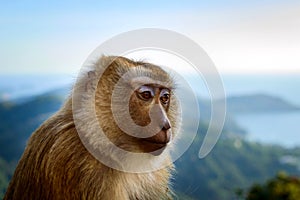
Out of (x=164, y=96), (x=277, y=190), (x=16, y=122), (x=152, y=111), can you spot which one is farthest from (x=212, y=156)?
(x=152, y=111)

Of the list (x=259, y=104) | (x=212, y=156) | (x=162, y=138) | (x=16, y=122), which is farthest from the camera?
(x=259, y=104)

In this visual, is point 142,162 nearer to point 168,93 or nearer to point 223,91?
point 168,93

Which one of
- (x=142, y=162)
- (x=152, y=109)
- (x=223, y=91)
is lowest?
(x=142, y=162)

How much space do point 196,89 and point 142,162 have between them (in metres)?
0.35

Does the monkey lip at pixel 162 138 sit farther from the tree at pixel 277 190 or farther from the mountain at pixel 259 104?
the mountain at pixel 259 104

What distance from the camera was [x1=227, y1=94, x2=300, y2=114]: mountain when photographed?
6.21 meters

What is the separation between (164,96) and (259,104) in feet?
16.9

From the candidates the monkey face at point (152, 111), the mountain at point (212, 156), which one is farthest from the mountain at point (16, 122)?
the monkey face at point (152, 111)

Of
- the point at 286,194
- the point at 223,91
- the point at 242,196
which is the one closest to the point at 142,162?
the point at 223,91

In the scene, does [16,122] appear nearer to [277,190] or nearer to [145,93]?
[277,190]

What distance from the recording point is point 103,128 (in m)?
1.85

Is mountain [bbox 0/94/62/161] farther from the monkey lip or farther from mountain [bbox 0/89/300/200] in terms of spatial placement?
the monkey lip

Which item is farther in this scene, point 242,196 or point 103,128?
point 242,196

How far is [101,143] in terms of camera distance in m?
1.82
